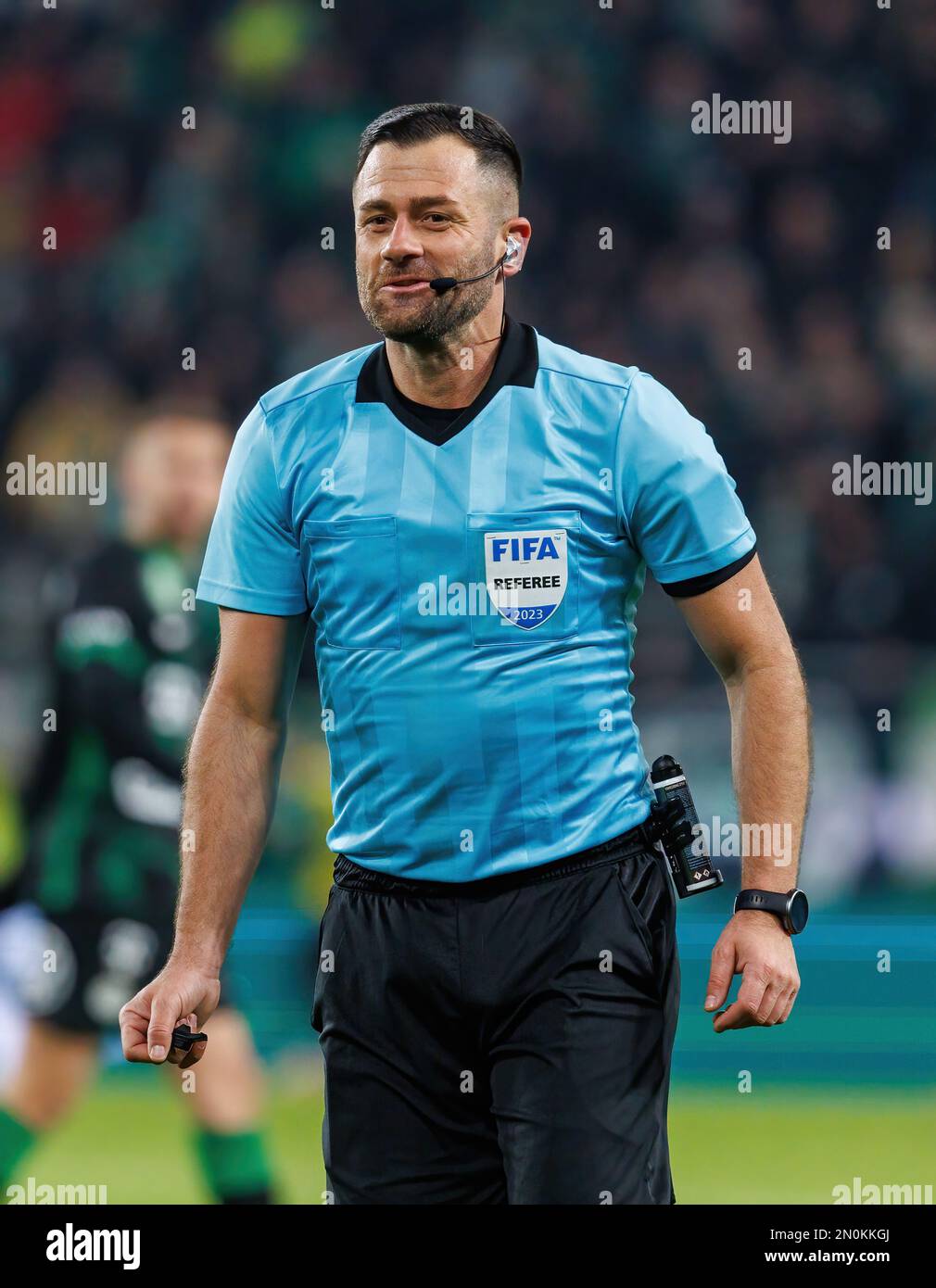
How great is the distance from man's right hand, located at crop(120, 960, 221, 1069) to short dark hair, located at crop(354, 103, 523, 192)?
106 cm

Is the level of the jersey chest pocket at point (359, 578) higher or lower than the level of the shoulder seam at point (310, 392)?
lower

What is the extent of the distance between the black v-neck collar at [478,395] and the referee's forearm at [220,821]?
0.44 metres

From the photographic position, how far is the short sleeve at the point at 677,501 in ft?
7.16

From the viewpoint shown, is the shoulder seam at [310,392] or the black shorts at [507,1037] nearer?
the black shorts at [507,1037]

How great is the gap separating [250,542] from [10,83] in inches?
198

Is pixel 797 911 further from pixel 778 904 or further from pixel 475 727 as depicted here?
pixel 475 727

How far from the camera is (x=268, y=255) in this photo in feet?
20.7

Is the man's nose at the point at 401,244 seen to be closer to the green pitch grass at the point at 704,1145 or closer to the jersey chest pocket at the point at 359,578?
the jersey chest pocket at the point at 359,578

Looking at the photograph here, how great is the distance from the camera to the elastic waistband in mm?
2160
